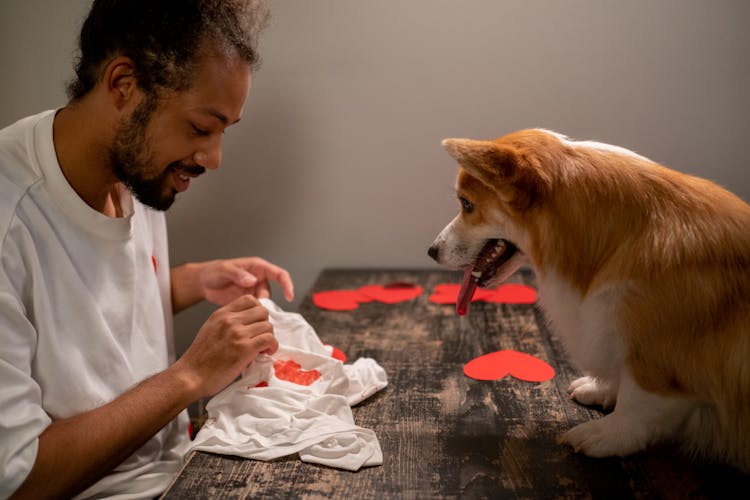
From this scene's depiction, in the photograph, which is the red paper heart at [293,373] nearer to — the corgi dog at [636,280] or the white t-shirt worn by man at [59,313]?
the white t-shirt worn by man at [59,313]

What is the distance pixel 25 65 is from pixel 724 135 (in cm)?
226

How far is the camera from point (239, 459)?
99cm

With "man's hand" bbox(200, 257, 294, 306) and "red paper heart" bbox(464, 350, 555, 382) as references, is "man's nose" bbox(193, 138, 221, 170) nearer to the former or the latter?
"man's hand" bbox(200, 257, 294, 306)

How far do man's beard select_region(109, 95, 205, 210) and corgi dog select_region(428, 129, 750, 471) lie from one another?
52 centimetres

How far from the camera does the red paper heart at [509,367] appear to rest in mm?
1285

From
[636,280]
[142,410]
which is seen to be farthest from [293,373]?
[636,280]

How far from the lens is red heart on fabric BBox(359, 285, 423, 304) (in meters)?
1.81

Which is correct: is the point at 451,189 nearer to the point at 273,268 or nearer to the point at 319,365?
the point at 273,268

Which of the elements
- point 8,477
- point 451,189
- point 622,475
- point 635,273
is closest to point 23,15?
point 451,189

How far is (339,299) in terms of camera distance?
5.89 feet

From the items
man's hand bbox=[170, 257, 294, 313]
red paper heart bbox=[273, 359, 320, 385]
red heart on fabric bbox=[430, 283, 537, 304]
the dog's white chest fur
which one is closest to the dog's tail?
the dog's white chest fur

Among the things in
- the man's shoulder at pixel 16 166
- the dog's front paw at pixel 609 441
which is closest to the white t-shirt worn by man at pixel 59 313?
the man's shoulder at pixel 16 166

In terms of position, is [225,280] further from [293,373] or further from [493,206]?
[493,206]

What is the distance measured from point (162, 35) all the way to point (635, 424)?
39.3 inches
